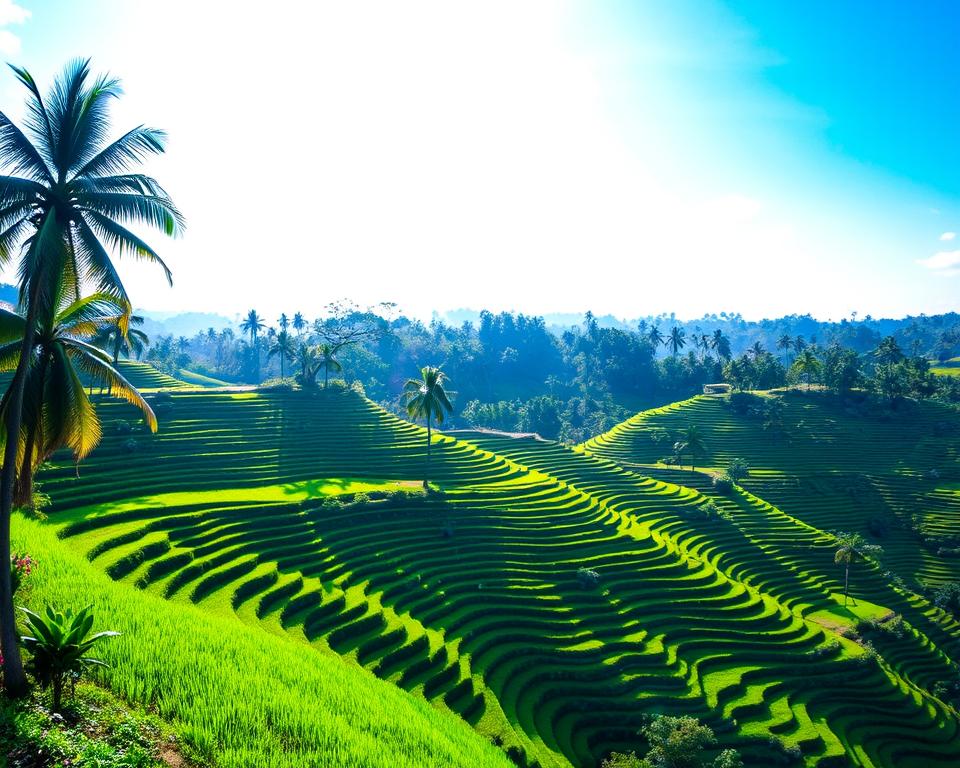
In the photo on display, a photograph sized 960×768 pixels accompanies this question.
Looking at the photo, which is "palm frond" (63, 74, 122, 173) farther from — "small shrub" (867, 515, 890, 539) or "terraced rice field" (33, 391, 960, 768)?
"small shrub" (867, 515, 890, 539)

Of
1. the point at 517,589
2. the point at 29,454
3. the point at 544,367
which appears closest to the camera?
the point at 29,454

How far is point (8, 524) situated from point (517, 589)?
23.4 meters

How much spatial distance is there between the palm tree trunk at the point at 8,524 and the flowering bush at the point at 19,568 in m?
2.82

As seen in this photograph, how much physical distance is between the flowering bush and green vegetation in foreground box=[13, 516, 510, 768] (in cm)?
35

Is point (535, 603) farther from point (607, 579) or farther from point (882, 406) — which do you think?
point (882, 406)

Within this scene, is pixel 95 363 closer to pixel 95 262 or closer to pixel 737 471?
pixel 95 262

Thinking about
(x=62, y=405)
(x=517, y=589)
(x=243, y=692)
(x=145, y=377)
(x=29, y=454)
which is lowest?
(x=517, y=589)

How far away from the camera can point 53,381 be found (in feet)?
33.0

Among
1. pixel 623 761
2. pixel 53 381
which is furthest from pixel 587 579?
pixel 53 381

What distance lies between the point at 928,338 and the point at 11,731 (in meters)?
224

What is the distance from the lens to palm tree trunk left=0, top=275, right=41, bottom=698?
8633 millimetres

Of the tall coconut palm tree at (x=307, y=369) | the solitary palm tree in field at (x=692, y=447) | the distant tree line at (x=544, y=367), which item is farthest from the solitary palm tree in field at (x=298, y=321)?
the solitary palm tree in field at (x=692, y=447)

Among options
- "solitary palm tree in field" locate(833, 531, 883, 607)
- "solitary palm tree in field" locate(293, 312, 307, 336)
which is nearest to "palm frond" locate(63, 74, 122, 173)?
"solitary palm tree in field" locate(833, 531, 883, 607)

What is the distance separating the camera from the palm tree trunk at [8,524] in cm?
863
